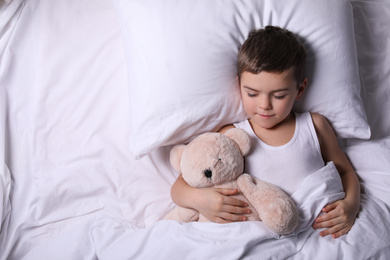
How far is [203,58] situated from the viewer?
1037 mm

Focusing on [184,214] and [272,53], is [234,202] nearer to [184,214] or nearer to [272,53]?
[184,214]

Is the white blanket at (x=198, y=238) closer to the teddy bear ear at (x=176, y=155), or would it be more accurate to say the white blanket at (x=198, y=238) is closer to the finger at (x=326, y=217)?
the finger at (x=326, y=217)

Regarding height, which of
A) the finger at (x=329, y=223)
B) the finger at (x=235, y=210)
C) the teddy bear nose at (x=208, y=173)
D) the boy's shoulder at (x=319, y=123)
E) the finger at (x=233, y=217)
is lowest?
the finger at (x=329, y=223)

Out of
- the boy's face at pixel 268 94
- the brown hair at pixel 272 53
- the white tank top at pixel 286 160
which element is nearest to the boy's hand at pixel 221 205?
the white tank top at pixel 286 160

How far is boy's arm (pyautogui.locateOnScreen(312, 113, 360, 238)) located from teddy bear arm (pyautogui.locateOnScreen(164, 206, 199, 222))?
313mm

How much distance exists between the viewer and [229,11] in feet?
3.49

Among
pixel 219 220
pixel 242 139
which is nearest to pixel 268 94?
pixel 242 139

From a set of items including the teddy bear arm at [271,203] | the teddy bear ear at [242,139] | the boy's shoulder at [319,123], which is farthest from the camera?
the boy's shoulder at [319,123]

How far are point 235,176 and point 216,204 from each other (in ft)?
0.28

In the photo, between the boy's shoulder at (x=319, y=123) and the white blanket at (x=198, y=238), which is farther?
the boy's shoulder at (x=319, y=123)

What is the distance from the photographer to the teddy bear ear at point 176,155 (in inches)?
41.5

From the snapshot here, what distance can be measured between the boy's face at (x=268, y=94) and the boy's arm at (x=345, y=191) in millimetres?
166

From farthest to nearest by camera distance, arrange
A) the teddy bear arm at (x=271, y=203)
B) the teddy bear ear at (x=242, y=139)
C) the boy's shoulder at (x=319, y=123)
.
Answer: the boy's shoulder at (x=319, y=123) < the teddy bear ear at (x=242, y=139) < the teddy bear arm at (x=271, y=203)

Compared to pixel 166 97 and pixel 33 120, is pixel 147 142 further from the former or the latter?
pixel 33 120
